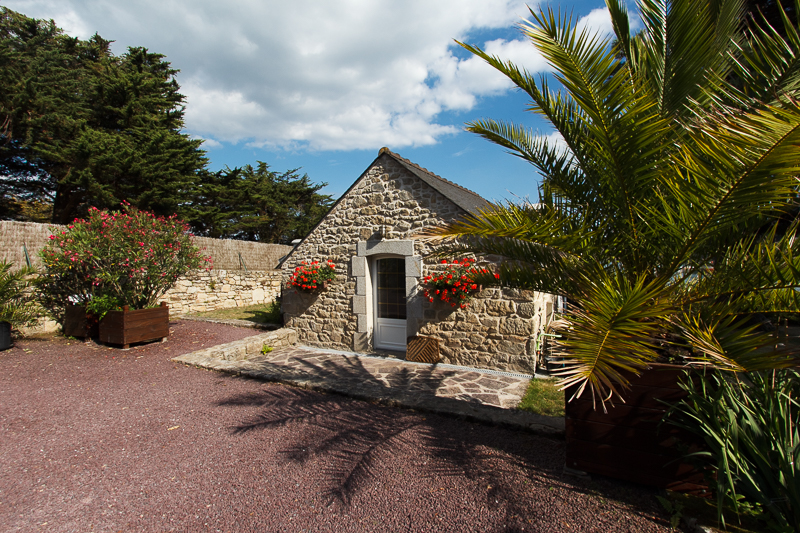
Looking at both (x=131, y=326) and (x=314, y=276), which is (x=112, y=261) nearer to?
(x=131, y=326)

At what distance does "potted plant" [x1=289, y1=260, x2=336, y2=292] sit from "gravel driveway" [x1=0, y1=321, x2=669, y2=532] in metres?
2.98

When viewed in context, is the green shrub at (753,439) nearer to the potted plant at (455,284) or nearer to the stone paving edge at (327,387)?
the stone paving edge at (327,387)

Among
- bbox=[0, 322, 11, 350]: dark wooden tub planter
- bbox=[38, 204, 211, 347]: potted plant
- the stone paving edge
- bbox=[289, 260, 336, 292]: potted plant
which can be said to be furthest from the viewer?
bbox=[289, 260, 336, 292]: potted plant

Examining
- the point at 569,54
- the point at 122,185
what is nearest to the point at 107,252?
the point at 569,54

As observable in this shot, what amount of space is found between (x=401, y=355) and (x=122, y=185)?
15482mm

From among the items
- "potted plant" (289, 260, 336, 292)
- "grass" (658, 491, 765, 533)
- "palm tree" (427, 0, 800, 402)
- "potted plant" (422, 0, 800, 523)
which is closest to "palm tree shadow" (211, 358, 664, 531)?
"grass" (658, 491, 765, 533)

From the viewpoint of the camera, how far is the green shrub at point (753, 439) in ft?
6.33

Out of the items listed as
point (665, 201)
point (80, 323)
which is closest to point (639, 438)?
point (665, 201)

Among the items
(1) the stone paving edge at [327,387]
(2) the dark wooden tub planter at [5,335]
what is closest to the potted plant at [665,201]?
(1) the stone paving edge at [327,387]

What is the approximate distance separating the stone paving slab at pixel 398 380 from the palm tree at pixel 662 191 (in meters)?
1.67

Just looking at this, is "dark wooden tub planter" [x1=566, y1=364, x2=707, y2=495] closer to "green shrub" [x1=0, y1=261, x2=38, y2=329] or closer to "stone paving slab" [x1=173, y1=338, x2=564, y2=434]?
"stone paving slab" [x1=173, y1=338, x2=564, y2=434]

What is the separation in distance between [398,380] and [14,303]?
25.4 ft

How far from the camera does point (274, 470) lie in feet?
10.0

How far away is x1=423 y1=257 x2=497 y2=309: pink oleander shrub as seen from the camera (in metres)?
5.94
